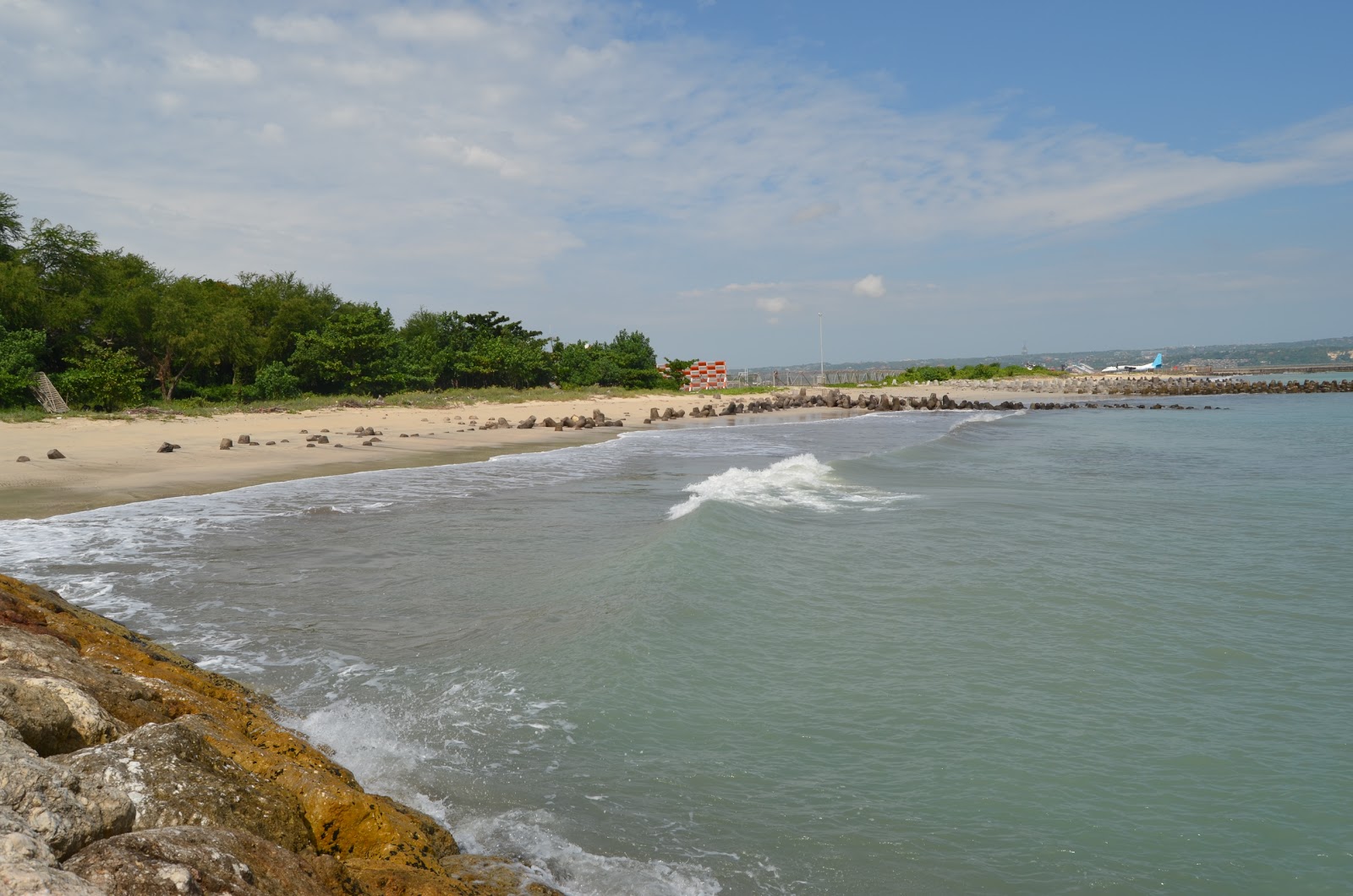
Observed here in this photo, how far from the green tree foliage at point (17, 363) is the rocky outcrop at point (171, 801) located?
24806 millimetres

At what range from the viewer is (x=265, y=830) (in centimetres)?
316

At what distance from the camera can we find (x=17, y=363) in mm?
24625

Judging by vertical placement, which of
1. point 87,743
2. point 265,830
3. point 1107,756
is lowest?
point 1107,756

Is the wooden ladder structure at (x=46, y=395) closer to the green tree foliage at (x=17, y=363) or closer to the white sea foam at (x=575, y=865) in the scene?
the green tree foliage at (x=17, y=363)

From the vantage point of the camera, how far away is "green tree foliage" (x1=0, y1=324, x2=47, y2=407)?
79.3ft

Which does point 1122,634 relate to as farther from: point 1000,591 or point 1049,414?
point 1049,414

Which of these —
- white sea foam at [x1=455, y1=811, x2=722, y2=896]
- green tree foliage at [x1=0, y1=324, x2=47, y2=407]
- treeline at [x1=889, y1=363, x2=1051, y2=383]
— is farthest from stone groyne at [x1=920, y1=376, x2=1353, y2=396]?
white sea foam at [x1=455, y1=811, x2=722, y2=896]

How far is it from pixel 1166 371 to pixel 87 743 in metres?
133

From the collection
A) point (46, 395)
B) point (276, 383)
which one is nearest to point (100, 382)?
point (46, 395)

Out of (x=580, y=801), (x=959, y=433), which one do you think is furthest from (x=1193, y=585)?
(x=959, y=433)

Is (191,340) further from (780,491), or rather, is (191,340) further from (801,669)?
(801,669)

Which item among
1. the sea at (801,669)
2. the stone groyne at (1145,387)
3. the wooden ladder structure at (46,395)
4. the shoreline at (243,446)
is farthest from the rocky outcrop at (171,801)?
the stone groyne at (1145,387)

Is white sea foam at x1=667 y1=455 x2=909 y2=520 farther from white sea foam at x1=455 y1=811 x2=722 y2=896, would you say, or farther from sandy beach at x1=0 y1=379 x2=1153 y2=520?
white sea foam at x1=455 y1=811 x2=722 y2=896

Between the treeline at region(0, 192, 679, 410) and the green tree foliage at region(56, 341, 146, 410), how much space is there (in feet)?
0.12
